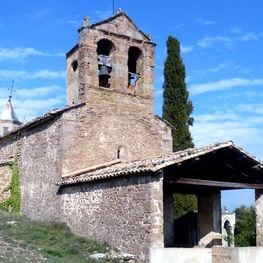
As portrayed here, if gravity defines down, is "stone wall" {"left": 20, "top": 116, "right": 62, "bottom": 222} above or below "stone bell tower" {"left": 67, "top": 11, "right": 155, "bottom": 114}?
below

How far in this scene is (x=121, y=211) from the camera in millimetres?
12016

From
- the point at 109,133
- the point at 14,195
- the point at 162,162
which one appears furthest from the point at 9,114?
the point at 162,162

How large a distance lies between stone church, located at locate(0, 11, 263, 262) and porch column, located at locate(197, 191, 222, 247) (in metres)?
0.03

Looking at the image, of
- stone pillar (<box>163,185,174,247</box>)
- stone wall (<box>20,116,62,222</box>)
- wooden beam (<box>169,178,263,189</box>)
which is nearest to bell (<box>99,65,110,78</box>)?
stone wall (<box>20,116,62,222</box>)

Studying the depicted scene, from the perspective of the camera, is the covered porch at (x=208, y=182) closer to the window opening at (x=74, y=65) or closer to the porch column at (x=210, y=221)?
the porch column at (x=210, y=221)

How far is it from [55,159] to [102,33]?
484 centimetres

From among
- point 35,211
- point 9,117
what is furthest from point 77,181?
point 9,117

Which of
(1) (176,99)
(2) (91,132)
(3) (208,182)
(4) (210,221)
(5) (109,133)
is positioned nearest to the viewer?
(3) (208,182)

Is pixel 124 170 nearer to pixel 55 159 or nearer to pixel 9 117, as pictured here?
pixel 55 159

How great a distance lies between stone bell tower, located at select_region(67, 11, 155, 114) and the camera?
16188 millimetres

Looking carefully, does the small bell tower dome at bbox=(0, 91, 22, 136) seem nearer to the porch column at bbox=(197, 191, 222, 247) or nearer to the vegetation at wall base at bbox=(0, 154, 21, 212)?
the vegetation at wall base at bbox=(0, 154, 21, 212)

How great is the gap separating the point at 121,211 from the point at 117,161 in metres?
3.95

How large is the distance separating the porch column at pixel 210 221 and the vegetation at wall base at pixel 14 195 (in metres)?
7.24

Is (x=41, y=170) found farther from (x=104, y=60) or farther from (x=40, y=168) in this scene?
(x=104, y=60)
